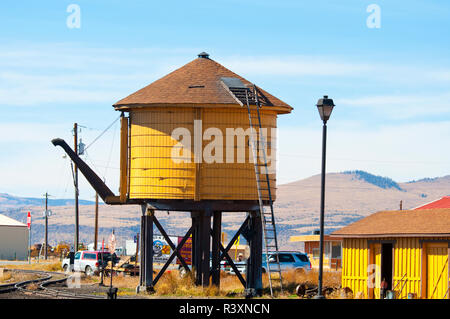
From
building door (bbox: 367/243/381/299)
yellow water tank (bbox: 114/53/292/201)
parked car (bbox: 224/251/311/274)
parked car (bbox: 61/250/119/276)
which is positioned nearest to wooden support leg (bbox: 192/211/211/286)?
yellow water tank (bbox: 114/53/292/201)

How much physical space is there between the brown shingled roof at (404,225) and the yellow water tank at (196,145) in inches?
177

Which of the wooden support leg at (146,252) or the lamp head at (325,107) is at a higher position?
the lamp head at (325,107)

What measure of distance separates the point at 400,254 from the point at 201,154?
8.48 meters

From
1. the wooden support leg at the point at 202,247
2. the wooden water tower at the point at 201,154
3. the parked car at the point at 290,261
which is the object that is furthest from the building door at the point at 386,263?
the parked car at the point at 290,261

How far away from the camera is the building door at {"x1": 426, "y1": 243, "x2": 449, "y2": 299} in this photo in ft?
88.0

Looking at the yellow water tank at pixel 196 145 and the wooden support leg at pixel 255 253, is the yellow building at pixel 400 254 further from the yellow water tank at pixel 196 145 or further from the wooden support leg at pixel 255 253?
the yellow water tank at pixel 196 145

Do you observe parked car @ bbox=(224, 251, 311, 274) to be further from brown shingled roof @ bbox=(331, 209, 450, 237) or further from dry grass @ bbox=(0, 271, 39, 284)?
brown shingled roof @ bbox=(331, 209, 450, 237)

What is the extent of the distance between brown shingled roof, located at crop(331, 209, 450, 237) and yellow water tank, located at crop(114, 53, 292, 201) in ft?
14.8

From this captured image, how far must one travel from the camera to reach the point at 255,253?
3403 cm

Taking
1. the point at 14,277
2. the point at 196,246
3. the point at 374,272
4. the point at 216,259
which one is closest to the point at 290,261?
the point at 196,246

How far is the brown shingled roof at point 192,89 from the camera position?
106 ft

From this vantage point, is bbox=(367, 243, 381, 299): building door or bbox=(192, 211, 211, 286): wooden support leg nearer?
bbox=(367, 243, 381, 299): building door

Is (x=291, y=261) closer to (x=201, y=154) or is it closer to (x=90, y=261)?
(x=90, y=261)
